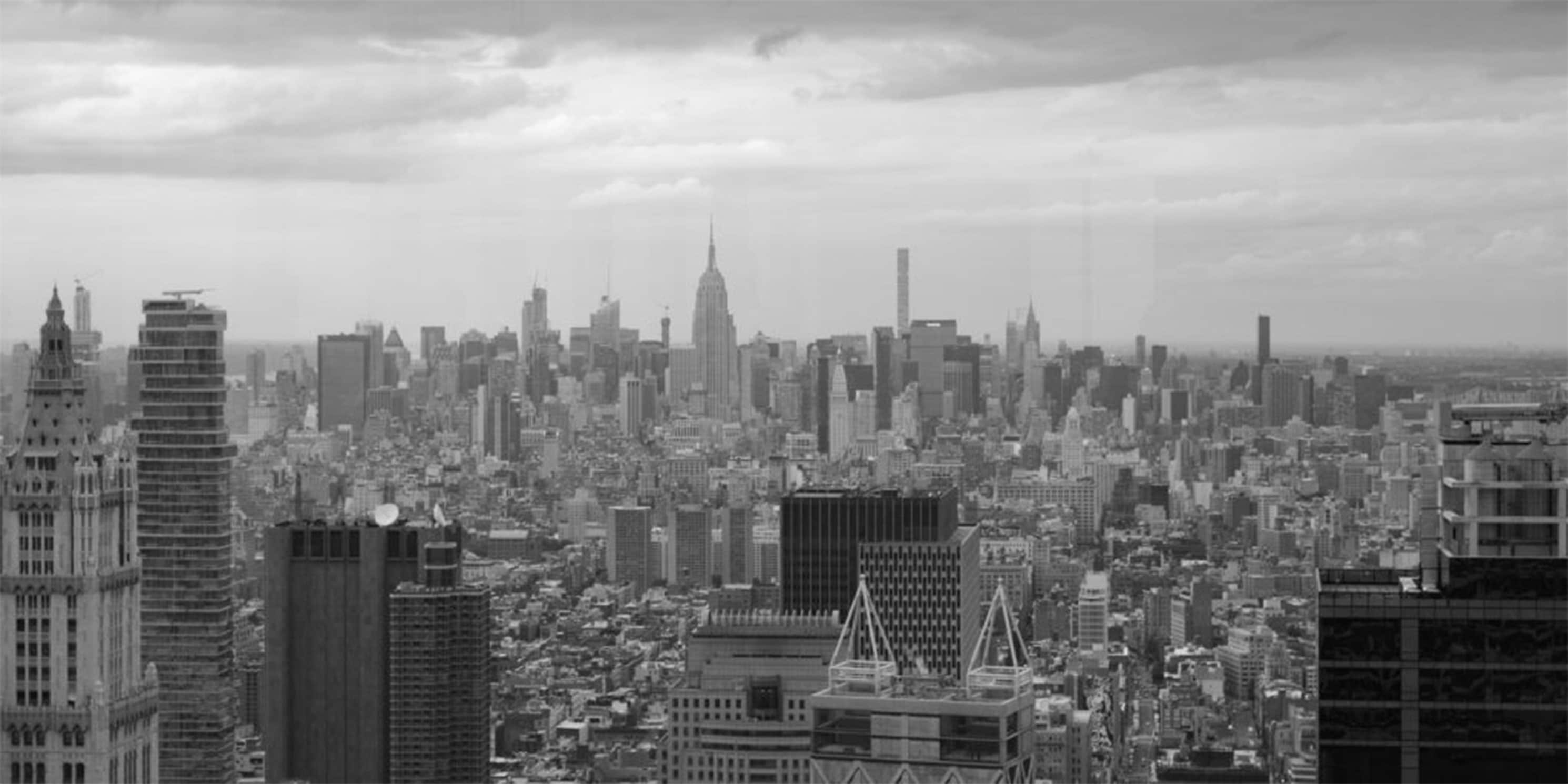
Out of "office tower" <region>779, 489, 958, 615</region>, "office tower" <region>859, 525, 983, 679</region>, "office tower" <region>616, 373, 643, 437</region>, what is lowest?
"office tower" <region>859, 525, 983, 679</region>

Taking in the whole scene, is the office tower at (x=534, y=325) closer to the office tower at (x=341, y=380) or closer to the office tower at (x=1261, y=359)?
the office tower at (x=341, y=380)

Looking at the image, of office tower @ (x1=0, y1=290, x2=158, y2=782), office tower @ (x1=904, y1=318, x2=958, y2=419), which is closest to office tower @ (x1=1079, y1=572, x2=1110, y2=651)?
office tower @ (x1=904, y1=318, x2=958, y2=419)

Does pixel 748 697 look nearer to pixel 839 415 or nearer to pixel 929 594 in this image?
pixel 929 594

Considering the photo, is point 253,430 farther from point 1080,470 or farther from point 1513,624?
point 1513,624

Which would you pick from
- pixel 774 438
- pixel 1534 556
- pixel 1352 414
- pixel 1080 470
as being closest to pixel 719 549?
pixel 774 438

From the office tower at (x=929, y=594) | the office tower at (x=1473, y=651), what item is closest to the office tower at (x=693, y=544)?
the office tower at (x=929, y=594)

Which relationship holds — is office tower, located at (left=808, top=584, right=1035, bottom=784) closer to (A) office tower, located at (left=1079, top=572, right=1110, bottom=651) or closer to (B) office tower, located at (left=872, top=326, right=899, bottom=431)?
(B) office tower, located at (left=872, top=326, right=899, bottom=431)
